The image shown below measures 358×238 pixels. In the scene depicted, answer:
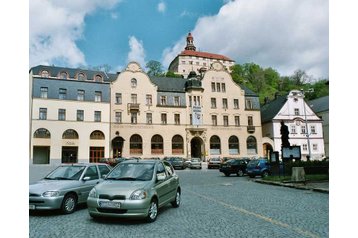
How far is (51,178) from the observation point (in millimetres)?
11398

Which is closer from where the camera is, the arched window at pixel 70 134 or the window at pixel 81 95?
the arched window at pixel 70 134

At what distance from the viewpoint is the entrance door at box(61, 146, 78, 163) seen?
4891cm

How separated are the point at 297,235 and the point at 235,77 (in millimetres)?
86444


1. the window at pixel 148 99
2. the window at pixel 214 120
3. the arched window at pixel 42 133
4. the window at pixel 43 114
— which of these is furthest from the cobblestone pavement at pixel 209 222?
the window at pixel 214 120

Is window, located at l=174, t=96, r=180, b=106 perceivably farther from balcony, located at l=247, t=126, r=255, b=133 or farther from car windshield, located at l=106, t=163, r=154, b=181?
car windshield, located at l=106, t=163, r=154, b=181

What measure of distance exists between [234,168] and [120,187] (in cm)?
2120

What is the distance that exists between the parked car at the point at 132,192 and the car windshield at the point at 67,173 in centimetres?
192

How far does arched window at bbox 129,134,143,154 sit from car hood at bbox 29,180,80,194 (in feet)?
136

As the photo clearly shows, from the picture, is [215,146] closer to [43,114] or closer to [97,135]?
[97,135]

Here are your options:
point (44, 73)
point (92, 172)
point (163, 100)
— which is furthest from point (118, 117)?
point (92, 172)

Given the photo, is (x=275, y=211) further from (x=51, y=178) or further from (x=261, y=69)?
(x=261, y=69)

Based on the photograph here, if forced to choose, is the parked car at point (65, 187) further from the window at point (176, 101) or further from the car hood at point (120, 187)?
the window at point (176, 101)

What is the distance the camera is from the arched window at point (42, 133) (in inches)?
1860

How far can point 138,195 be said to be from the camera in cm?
880
